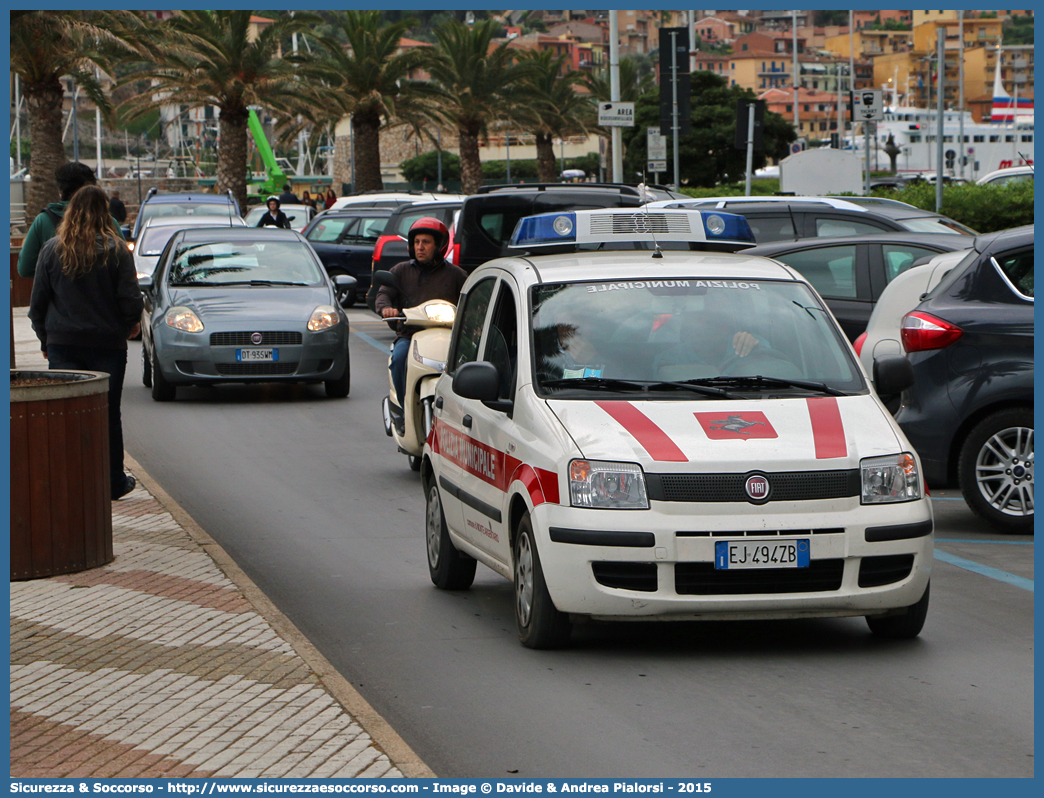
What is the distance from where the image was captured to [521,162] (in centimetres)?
11519

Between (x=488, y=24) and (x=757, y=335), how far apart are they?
161 feet

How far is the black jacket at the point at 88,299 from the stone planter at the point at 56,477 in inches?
58.4

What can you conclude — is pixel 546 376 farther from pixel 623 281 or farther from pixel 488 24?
pixel 488 24

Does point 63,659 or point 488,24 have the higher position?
point 488,24

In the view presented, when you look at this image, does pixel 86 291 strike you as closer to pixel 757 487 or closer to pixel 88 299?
pixel 88 299

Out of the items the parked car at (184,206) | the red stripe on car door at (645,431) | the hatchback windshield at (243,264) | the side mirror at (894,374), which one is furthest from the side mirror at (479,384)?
the parked car at (184,206)

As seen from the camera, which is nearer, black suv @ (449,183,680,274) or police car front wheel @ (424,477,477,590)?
police car front wheel @ (424,477,477,590)

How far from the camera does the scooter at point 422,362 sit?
10.7m

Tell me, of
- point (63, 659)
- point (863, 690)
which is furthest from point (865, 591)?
point (63, 659)

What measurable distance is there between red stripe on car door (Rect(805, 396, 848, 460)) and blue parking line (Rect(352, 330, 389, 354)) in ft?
46.8

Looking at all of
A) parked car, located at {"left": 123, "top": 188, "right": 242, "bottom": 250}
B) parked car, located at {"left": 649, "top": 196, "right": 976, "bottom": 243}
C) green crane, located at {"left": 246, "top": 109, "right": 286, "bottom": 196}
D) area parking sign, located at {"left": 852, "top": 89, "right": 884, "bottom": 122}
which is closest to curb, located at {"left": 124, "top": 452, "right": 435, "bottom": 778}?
parked car, located at {"left": 649, "top": 196, "right": 976, "bottom": 243}

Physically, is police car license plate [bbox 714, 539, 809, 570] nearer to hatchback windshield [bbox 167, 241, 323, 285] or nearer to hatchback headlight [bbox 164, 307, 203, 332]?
hatchback headlight [bbox 164, 307, 203, 332]

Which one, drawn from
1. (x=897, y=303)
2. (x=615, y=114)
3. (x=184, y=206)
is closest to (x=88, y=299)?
(x=897, y=303)

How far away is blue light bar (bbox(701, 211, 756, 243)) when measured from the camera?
8062 millimetres
